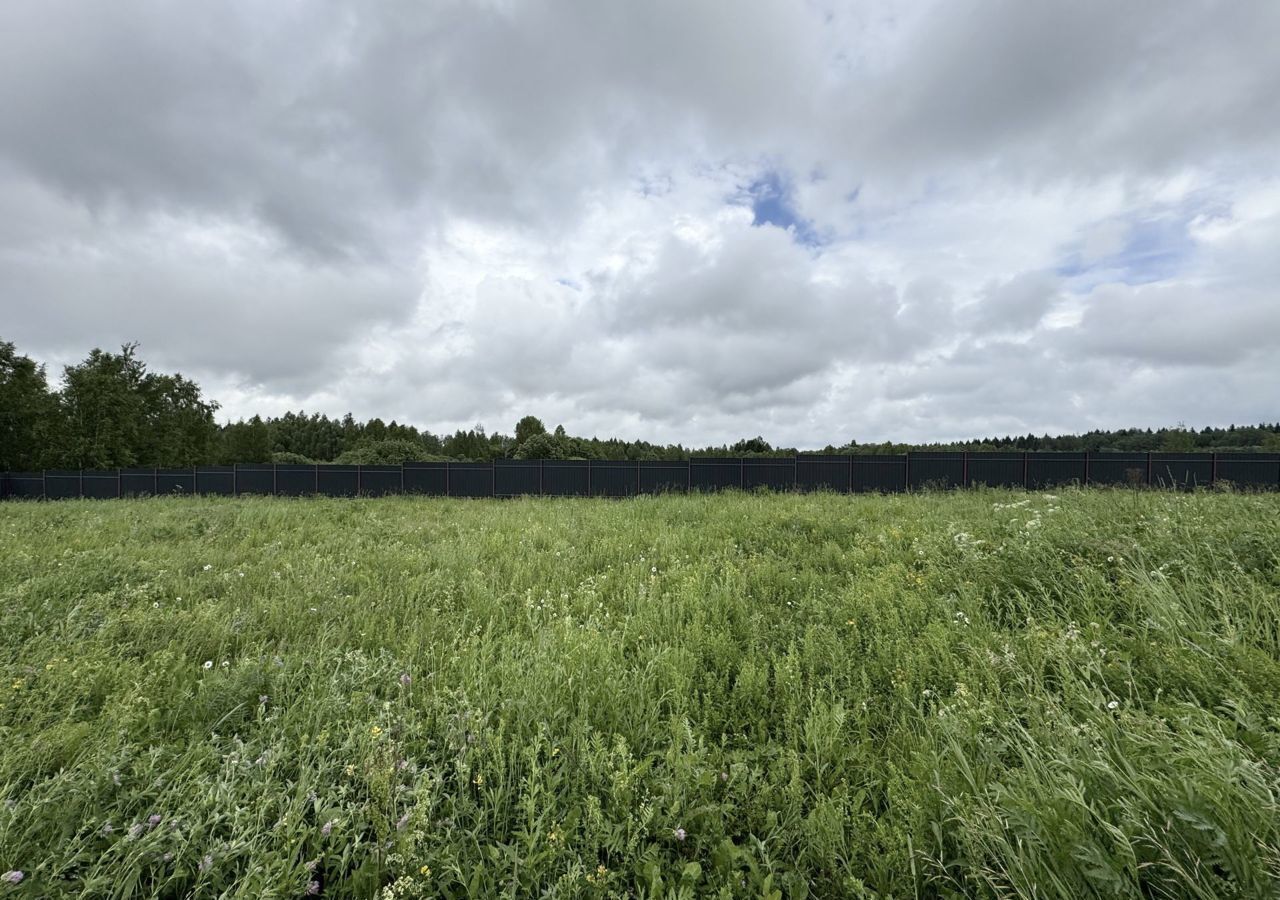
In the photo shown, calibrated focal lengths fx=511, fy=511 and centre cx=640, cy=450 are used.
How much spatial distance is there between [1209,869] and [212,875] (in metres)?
3.35

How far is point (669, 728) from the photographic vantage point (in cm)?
288

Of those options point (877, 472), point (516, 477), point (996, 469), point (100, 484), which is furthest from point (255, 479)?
point (996, 469)

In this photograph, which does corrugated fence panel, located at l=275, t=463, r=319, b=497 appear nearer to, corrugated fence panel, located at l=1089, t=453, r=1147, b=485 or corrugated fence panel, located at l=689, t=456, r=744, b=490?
corrugated fence panel, located at l=689, t=456, r=744, b=490

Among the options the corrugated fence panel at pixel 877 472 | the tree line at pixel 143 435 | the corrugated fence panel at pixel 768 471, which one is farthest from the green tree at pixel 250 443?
the corrugated fence panel at pixel 877 472

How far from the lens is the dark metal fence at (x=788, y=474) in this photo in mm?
18953

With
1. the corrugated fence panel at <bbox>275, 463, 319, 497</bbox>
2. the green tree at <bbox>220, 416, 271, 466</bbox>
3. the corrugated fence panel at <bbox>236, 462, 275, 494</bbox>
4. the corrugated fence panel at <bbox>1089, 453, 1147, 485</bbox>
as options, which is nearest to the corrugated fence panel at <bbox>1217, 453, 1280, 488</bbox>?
the corrugated fence panel at <bbox>1089, 453, 1147, 485</bbox>

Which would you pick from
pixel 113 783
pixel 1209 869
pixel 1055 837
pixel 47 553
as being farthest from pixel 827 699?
pixel 47 553

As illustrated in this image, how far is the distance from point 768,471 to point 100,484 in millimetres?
38037

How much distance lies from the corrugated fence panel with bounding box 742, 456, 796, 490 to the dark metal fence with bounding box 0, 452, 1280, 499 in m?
0.04

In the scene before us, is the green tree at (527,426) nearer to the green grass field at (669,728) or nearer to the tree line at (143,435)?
the tree line at (143,435)

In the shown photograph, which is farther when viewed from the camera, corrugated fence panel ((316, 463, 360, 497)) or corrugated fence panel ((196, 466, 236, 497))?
corrugated fence panel ((196, 466, 236, 497))

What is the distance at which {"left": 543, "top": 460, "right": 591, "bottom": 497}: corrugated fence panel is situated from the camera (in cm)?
2134

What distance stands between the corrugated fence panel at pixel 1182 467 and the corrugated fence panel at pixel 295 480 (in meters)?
34.8

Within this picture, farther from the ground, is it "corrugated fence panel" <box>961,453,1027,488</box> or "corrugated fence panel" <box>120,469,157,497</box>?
"corrugated fence panel" <box>961,453,1027,488</box>
